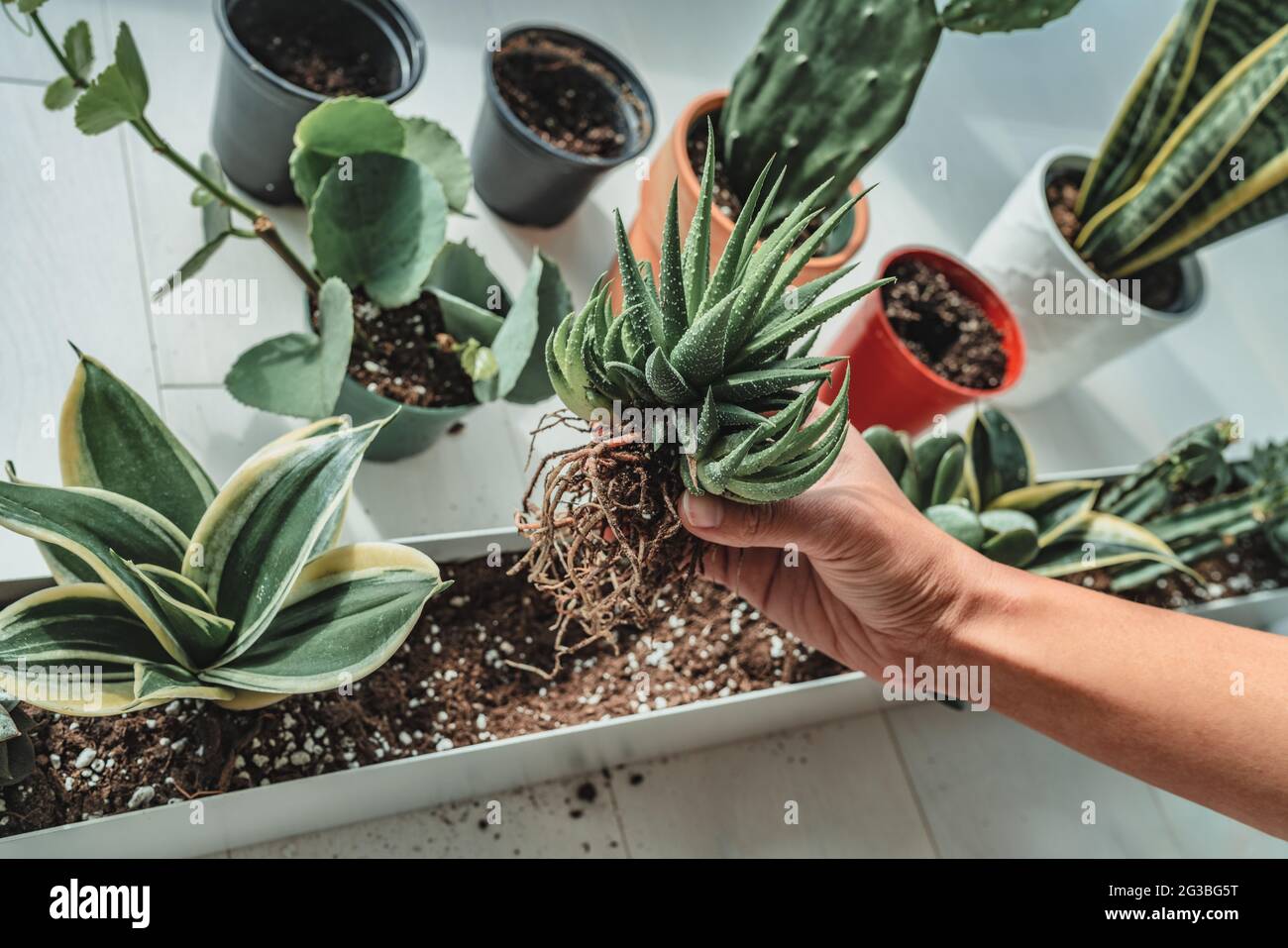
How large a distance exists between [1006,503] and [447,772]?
672 mm

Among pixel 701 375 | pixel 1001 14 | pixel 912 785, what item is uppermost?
pixel 1001 14

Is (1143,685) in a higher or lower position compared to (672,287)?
lower

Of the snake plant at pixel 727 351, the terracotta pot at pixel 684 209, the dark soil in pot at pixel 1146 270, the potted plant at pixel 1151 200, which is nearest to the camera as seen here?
the snake plant at pixel 727 351

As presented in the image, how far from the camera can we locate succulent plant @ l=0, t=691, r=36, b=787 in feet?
2.49

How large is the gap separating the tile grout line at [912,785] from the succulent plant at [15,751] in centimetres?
89

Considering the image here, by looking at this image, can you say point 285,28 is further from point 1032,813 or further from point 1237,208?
point 1032,813

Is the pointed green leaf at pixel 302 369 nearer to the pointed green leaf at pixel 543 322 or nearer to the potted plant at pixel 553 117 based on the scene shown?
the pointed green leaf at pixel 543 322

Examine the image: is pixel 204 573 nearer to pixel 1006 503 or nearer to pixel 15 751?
pixel 15 751

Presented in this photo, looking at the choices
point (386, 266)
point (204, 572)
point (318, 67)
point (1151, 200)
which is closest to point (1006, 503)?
point (1151, 200)

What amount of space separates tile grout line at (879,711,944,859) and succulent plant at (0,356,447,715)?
2.26ft

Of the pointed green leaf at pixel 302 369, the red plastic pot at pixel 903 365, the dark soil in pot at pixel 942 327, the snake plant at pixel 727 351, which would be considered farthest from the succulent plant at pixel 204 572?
the dark soil in pot at pixel 942 327

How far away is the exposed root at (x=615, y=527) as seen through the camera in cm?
78

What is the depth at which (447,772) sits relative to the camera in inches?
38.0
